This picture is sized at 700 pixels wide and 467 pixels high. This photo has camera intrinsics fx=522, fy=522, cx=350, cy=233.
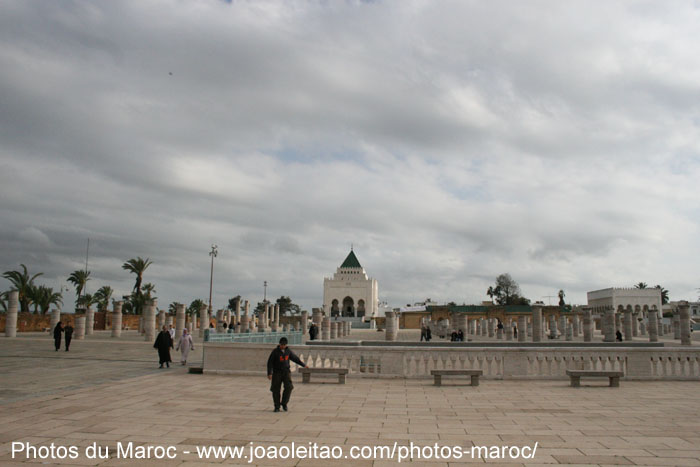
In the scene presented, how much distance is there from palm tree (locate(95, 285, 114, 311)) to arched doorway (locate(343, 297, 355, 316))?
125ft

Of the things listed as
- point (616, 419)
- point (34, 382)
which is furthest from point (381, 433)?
point (34, 382)

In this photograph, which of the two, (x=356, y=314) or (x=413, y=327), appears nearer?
(x=413, y=327)

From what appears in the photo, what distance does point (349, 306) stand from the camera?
8606 cm

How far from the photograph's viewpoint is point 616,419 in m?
7.56

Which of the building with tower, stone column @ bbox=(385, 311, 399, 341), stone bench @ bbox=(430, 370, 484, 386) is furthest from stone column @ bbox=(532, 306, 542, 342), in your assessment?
the building with tower

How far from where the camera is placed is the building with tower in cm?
8456

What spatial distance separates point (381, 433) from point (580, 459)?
92.6 inches

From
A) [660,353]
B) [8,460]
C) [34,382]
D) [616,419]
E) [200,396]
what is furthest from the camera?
[660,353]

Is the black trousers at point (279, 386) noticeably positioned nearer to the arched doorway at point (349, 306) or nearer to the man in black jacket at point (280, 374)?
the man in black jacket at point (280, 374)

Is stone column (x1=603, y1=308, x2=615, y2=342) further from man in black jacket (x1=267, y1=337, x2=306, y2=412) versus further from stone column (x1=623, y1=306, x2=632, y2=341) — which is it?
man in black jacket (x1=267, y1=337, x2=306, y2=412)

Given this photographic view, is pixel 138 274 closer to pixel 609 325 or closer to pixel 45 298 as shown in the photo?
pixel 45 298

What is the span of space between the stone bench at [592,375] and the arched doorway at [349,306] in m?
74.7

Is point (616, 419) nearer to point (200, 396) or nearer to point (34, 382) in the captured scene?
point (200, 396)

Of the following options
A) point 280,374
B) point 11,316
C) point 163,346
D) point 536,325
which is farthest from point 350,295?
point 280,374
